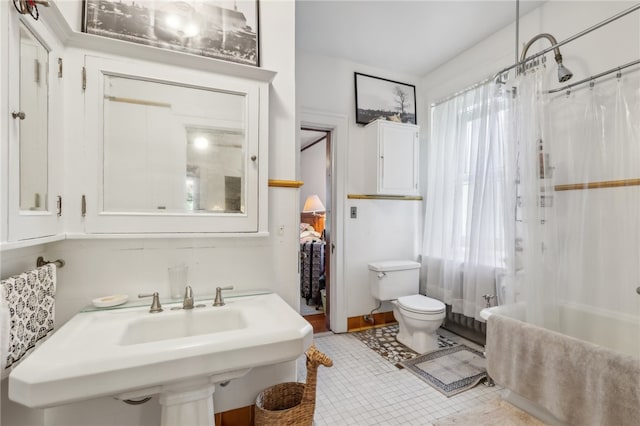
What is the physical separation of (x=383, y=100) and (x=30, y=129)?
273 cm

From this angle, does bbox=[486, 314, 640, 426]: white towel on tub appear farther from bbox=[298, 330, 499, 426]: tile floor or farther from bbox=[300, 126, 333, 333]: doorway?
bbox=[300, 126, 333, 333]: doorway

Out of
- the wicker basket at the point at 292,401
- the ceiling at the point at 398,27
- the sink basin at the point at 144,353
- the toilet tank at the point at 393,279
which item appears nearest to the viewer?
the sink basin at the point at 144,353

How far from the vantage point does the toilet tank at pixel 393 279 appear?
8.78 ft

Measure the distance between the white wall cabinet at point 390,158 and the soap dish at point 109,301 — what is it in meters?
2.14

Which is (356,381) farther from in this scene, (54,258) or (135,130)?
(135,130)

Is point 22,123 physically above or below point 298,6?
below

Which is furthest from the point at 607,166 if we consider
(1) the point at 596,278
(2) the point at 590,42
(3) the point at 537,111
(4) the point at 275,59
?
(4) the point at 275,59

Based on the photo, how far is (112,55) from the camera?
115cm

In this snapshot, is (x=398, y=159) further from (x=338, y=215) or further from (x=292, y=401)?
(x=292, y=401)

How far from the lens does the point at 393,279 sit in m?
2.71

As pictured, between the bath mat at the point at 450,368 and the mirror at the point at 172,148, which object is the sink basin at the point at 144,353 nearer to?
the mirror at the point at 172,148

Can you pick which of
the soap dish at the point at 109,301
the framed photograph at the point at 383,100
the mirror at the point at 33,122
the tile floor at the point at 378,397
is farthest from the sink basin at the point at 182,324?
the framed photograph at the point at 383,100

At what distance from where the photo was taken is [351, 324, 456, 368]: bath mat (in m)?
2.31

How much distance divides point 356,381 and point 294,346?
132cm
